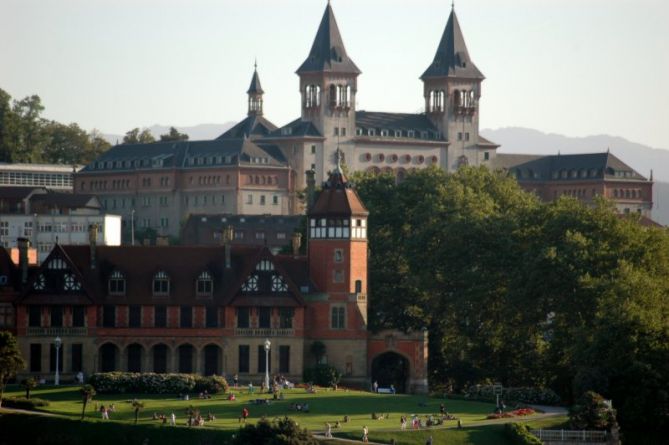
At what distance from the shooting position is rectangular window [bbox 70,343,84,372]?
113 meters

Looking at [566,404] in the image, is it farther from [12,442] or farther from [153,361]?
[12,442]

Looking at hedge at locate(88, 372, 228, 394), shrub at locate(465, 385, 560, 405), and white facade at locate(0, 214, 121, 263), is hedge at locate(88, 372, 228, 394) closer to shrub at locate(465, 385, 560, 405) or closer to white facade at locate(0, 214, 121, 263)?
shrub at locate(465, 385, 560, 405)

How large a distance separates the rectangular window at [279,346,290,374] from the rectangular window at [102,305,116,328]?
33.4 ft

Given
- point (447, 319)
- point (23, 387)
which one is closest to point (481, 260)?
point (447, 319)

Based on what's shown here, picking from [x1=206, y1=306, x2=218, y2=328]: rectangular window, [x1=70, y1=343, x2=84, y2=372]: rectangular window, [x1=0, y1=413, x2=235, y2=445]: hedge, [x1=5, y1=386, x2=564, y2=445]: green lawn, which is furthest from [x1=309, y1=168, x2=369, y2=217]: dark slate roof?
[x1=0, y1=413, x2=235, y2=445]: hedge

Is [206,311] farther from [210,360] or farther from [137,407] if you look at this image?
[137,407]

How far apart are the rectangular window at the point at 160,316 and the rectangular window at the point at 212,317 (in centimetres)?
259

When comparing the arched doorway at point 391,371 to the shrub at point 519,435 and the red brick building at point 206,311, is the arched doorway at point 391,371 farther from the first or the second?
the shrub at point 519,435

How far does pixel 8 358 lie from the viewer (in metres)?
102

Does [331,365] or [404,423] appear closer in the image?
[404,423]

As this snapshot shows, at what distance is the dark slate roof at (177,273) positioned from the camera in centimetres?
11469

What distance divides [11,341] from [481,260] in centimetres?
3295

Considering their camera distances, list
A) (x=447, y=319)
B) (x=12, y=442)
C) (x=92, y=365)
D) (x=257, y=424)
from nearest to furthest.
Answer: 1. (x=257, y=424)
2. (x=12, y=442)
3. (x=92, y=365)
4. (x=447, y=319)

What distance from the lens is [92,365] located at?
113 metres
